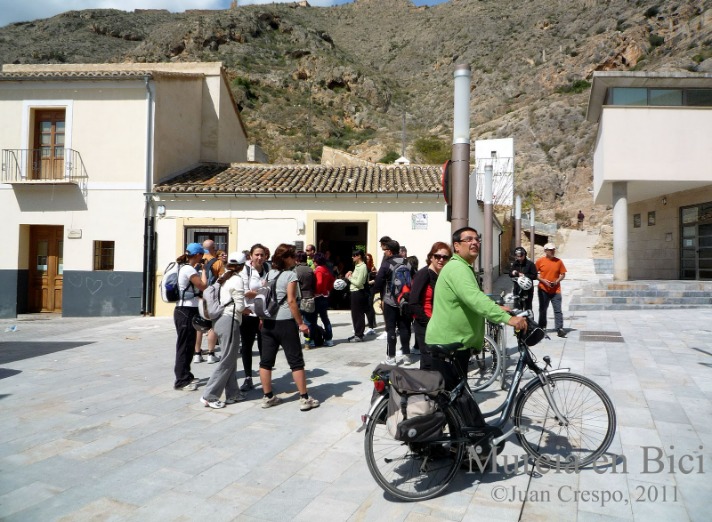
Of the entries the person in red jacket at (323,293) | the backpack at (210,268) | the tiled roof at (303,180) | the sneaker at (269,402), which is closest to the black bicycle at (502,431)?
the sneaker at (269,402)

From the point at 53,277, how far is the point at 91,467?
1310 centimetres

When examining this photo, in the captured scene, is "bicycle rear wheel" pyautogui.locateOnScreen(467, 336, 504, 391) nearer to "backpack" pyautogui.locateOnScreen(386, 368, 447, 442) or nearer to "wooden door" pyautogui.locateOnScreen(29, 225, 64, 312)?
"backpack" pyautogui.locateOnScreen(386, 368, 447, 442)

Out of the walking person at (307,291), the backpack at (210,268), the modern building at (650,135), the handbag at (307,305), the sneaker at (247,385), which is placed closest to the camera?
the sneaker at (247,385)

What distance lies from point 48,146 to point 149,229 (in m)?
4.18

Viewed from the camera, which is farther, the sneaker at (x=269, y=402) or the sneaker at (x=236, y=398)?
the sneaker at (x=236, y=398)

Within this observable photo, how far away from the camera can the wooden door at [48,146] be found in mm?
14398

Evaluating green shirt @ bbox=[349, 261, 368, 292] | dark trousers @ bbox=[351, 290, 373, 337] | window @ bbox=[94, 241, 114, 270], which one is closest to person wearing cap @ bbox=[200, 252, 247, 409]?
green shirt @ bbox=[349, 261, 368, 292]

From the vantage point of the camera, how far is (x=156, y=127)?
14.2 meters

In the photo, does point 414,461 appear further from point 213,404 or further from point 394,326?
point 394,326

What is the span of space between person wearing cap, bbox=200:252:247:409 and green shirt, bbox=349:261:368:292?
153 inches

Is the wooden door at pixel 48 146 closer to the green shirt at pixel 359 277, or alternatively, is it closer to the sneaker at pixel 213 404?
the green shirt at pixel 359 277

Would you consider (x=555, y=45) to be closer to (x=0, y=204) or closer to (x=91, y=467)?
(x=0, y=204)

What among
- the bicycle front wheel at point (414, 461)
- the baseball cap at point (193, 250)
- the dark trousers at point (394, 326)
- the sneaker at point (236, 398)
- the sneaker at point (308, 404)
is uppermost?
the baseball cap at point (193, 250)

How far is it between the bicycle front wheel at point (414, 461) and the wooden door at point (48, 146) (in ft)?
47.6
